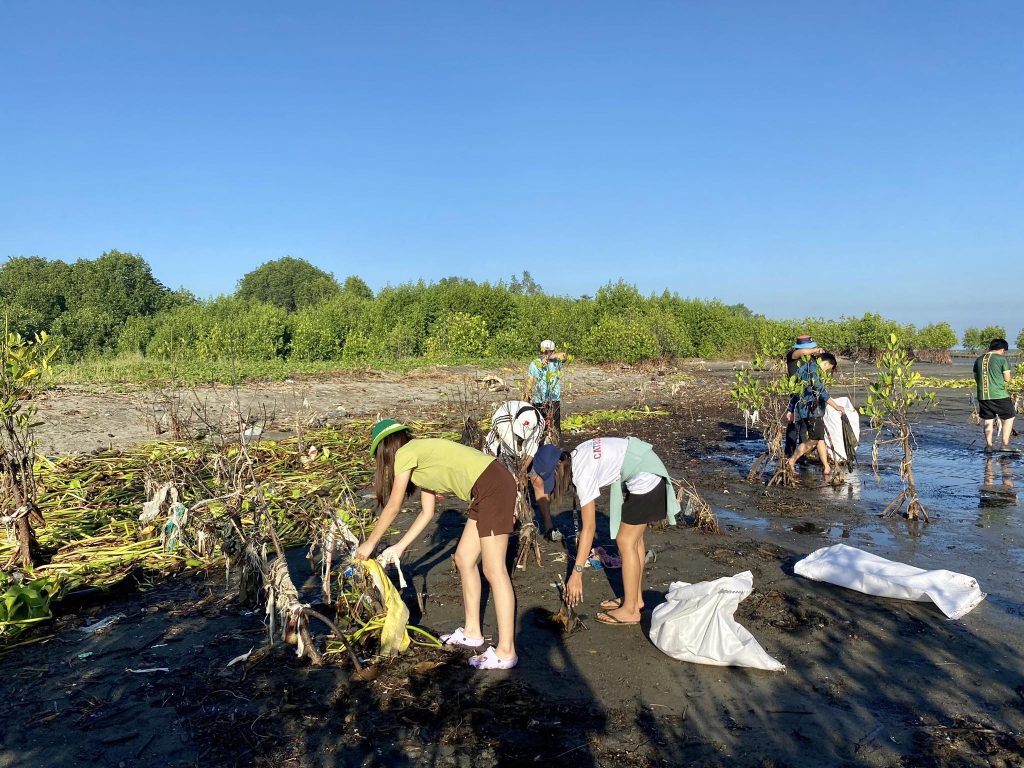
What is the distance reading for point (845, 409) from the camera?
972 cm

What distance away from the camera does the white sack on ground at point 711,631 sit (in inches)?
162

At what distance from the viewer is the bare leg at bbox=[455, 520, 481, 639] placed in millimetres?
4445

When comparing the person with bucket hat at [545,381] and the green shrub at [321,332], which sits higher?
the green shrub at [321,332]

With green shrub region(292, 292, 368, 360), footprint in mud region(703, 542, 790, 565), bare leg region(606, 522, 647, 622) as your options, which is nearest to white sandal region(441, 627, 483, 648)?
bare leg region(606, 522, 647, 622)

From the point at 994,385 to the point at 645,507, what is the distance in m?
8.35

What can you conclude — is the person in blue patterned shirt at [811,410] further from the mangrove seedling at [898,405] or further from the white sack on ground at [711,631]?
the white sack on ground at [711,631]

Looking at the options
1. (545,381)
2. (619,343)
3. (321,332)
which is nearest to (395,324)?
(321,332)

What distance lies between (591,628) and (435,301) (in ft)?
97.8

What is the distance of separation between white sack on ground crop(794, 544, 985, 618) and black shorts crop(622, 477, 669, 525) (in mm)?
1613

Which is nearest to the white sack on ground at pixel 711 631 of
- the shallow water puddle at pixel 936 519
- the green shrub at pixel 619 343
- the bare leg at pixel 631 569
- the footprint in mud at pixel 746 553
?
the bare leg at pixel 631 569

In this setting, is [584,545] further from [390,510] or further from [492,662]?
[390,510]

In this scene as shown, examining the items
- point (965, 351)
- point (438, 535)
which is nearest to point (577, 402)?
point (438, 535)

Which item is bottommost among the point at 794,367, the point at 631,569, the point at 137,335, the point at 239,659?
the point at 239,659

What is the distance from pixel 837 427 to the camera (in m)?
9.95
